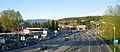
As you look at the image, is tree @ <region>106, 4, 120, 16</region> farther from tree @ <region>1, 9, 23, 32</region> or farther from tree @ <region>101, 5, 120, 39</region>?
tree @ <region>1, 9, 23, 32</region>

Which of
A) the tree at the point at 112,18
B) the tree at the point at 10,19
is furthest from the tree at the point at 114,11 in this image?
the tree at the point at 10,19

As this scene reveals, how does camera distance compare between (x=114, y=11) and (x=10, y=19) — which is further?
(x=10, y=19)

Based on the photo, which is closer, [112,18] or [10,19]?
[112,18]

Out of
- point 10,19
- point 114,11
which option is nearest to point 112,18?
point 114,11

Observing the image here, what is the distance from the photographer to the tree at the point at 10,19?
146450 mm

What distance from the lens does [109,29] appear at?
89438 mm

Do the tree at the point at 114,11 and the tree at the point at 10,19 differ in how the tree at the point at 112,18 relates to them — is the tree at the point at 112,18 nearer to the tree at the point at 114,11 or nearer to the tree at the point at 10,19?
the tree at the point at 114,11

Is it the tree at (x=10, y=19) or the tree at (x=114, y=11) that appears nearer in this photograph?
the tree at (x=114, y=11)

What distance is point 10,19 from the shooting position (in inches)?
6038

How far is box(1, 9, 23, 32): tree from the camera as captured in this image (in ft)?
Result: 480

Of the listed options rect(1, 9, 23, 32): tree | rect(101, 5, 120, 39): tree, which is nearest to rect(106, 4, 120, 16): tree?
rect(101, 5, 120, 39): tree

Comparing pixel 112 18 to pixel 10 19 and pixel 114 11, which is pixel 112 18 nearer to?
pixel 114 11

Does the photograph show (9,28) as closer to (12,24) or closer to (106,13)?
(12,24)

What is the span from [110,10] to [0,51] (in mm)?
45898
